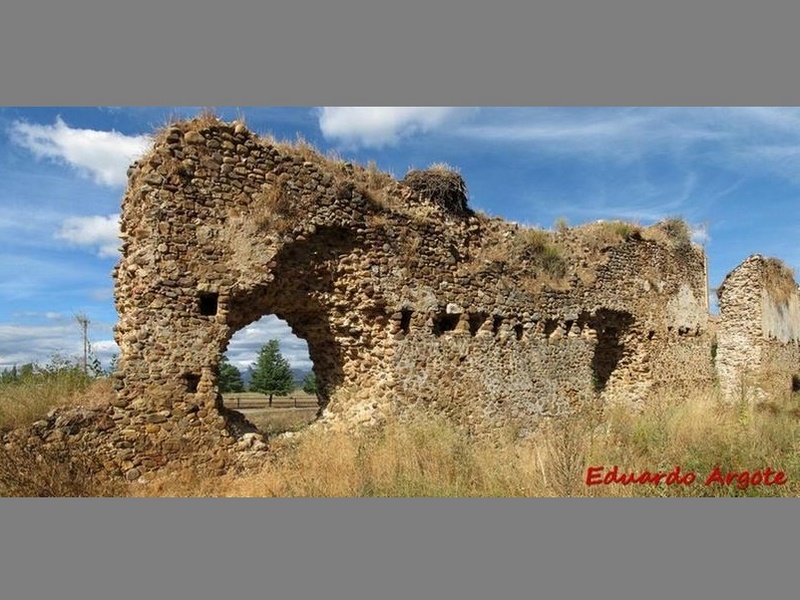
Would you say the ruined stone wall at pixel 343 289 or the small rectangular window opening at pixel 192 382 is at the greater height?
the ruined stone wall at pixel 343 289

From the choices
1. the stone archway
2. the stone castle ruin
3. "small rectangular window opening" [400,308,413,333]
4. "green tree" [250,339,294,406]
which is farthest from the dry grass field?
"green tree" [250,339,294,406]

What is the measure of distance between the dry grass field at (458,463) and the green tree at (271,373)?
83.4 feet

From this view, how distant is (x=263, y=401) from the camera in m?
30.6

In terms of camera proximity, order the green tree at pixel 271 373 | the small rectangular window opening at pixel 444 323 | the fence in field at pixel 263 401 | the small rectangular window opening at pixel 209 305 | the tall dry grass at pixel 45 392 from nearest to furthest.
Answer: the tall dry grass at pixel 45 392
the small rectangular window opening at pixel 209 305
the small rectangular window opening at pixel 444 323
the fence in field at pixel 263 401
the green tree at pixel 271 373

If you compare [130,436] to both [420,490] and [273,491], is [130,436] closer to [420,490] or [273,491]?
[273,491]

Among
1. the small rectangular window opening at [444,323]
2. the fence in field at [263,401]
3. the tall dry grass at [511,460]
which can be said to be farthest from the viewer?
the fence in field at [263,401]

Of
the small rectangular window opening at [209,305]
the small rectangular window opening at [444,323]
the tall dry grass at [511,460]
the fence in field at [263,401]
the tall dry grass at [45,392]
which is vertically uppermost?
the small rectangular window opening at [209,305]

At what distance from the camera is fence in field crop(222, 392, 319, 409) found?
87.6ft

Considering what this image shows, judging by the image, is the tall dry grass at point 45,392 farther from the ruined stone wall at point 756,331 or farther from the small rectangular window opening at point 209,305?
the ruined stone wall at point 756,331

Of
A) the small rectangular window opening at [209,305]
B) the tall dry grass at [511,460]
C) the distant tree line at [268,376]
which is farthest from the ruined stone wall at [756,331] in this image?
the distant tree line at [268,376]

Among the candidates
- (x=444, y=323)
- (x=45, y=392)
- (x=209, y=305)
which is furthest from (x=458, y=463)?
(x=45, y=392)

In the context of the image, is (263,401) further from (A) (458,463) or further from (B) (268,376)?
(A) (458,463)

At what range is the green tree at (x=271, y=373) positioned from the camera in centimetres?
3309

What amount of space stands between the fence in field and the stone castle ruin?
17121 mm
